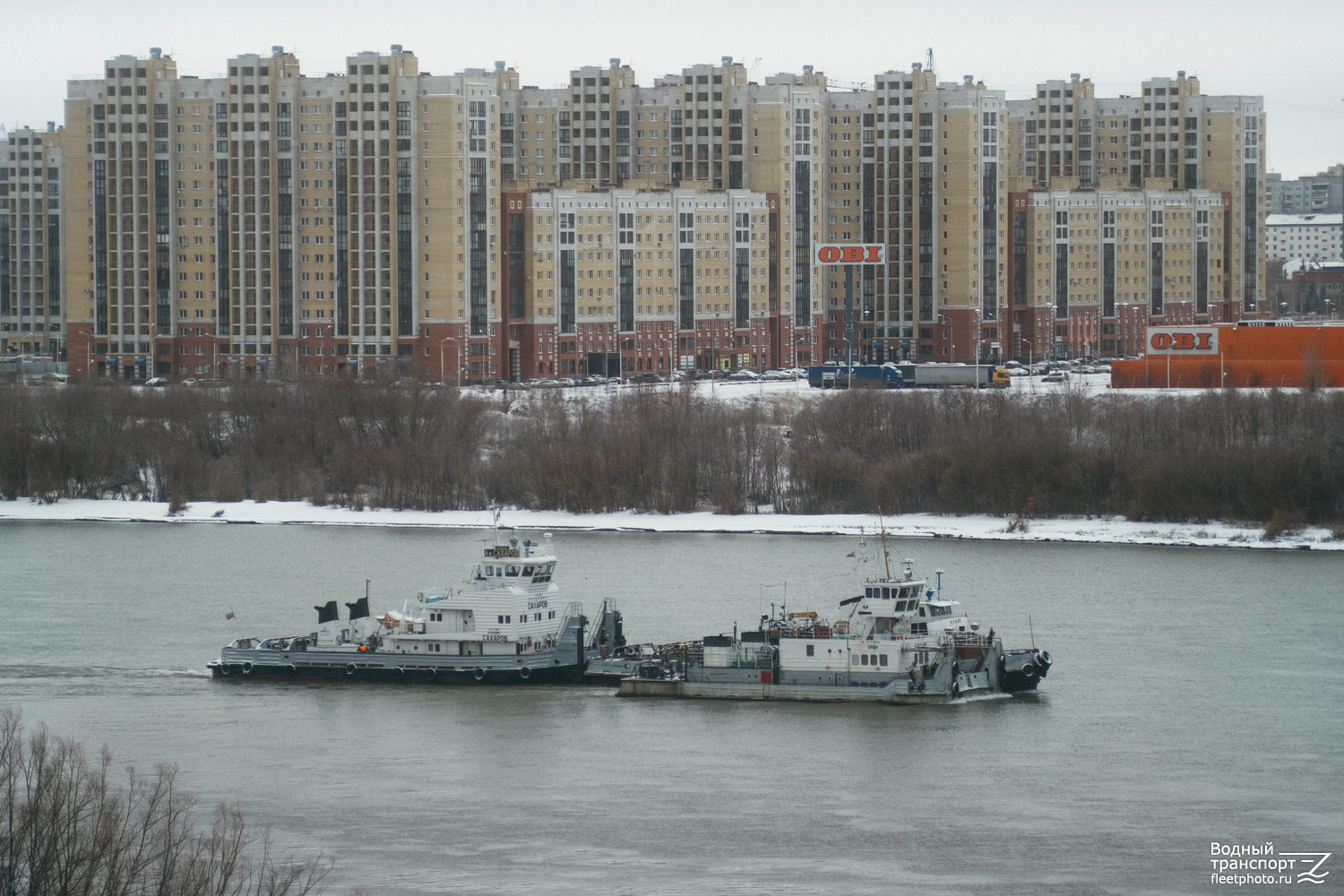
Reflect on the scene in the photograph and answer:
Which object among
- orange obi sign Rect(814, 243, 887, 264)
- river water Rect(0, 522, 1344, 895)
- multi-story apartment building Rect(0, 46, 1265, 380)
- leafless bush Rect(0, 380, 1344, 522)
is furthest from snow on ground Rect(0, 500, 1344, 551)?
orange obi sign Rect(814, 243, 887, 264)

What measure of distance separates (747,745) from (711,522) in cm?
3200

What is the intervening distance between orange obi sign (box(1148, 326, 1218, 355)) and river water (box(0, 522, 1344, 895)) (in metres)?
36.3

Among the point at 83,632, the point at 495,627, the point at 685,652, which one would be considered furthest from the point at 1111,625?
the point at 83,632

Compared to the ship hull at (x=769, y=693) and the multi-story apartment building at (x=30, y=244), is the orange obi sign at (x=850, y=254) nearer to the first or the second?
the multi-story apartment building at (x=30, y=244)

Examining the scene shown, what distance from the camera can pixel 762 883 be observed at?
26453 millimetres

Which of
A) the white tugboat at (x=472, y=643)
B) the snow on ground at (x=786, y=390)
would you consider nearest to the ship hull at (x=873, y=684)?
the white tugboat at (x=472, y=643)

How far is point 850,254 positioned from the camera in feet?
365

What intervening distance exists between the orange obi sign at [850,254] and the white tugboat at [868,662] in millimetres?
72841

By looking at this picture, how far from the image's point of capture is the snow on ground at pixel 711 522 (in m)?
60.7

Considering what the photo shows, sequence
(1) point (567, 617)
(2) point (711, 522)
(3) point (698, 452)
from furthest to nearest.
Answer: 1. (3) point (698, 452)
2. (2) point (711, 522)
3. (1) point (567, 617)

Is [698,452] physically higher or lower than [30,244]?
lower

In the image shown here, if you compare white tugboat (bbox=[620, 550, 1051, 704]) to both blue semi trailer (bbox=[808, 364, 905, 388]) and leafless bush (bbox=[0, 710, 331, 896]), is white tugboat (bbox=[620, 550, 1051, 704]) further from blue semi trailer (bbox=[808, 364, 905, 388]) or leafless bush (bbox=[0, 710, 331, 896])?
blue semi trailer (bbox=[808, 364, 905, 388])

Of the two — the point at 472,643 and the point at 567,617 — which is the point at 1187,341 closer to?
the point at 567,617

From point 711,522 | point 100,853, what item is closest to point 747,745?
point 100,853
